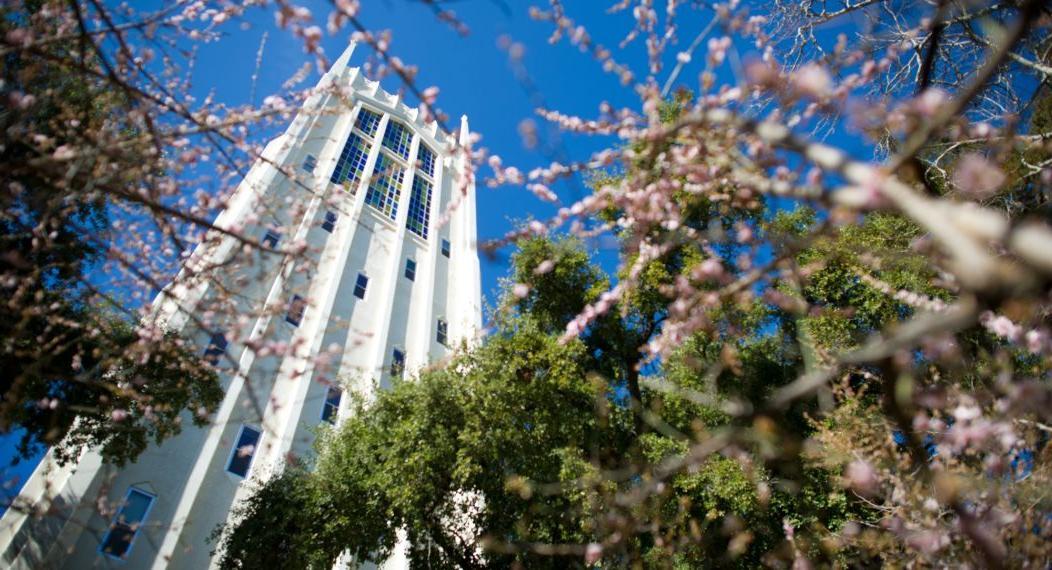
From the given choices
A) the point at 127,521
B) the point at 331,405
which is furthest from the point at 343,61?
the point at 127,521

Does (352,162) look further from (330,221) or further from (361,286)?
(361,286)

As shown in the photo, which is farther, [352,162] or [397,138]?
[397,138]

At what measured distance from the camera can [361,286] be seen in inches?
971

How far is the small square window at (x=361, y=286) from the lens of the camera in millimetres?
24172

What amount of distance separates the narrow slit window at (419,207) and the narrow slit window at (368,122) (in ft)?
13.7

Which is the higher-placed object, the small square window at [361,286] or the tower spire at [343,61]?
the tower spire at [343,61]

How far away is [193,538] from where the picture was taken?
14.1m

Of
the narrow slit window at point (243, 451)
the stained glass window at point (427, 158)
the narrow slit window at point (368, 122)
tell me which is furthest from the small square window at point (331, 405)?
the stained glass window at point (427, 158)

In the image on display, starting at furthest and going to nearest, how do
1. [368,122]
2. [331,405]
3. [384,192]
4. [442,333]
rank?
[368,122], [384,192], [442,333], [331,405]

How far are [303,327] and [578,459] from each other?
569 inches

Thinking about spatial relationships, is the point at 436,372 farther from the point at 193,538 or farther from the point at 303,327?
the point at 303,327

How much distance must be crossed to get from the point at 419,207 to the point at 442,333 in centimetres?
925

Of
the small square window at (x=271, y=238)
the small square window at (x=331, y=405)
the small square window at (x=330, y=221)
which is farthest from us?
the small square window at (x=330, y=221)

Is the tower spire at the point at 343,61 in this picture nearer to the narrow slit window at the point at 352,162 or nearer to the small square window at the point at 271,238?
the narrow slit window at the point at 352,162
